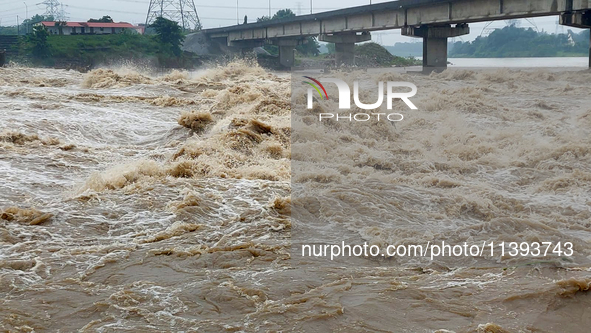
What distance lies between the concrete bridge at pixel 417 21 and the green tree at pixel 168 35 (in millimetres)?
9527

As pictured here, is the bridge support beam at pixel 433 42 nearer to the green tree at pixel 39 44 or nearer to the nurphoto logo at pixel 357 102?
the nurphoto logo at pixel 357 102

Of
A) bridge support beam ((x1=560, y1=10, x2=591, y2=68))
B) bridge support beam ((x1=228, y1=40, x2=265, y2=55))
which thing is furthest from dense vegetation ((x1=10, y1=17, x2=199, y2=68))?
bridge support beam ((x1=560, y1=10, x2=591, y2=68))

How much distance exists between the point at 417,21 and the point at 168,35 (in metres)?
30.8

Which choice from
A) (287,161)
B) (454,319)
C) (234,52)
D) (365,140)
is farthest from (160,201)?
(234,52)

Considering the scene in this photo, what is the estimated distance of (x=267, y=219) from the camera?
7570 millimetres

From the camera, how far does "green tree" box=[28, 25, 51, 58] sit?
167ft

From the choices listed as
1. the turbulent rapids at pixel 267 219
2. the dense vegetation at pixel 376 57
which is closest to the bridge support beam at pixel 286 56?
the dense vegetation at pixel 376 57

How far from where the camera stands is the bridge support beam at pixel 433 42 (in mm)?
33125

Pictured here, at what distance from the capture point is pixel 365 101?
18719 mm

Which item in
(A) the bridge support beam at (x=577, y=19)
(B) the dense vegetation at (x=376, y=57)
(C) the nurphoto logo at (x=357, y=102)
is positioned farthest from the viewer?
(B) the dense vegetation at (x=376, y=57)

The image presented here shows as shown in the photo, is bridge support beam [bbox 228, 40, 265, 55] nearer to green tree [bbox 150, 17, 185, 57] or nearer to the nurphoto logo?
green tree [bbox 150, 17, 185, 57]

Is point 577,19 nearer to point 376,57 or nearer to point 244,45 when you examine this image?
point 376,57

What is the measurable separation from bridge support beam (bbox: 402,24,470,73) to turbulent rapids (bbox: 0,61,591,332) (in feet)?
58.8

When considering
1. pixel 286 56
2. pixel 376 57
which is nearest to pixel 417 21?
pixel 286 56
